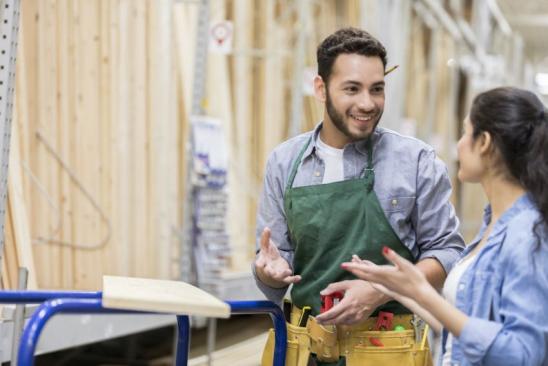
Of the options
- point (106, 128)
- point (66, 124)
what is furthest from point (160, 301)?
point (106, 128)

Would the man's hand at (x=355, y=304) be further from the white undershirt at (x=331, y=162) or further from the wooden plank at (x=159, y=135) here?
the wooden plank at (x=159, y=135)

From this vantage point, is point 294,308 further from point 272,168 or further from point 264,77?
point 264,77

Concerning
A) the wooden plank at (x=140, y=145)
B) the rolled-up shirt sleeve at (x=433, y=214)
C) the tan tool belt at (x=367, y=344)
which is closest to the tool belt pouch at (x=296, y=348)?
the tan tool belt at (x=367, y=344)

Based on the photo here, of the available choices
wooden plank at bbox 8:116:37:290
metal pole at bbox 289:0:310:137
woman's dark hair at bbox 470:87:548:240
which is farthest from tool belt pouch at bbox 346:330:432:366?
metal pole at bbox 289:0:310:137

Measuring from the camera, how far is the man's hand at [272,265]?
2.58 meters

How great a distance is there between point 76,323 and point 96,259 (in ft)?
2.67

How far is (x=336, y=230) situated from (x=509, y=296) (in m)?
0.73

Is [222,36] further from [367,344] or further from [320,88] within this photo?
[367,344]

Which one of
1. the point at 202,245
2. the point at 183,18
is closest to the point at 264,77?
the point at 183,18

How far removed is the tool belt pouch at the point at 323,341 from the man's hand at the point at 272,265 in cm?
18

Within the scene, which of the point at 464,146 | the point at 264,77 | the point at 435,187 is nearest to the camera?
the point at 464,146

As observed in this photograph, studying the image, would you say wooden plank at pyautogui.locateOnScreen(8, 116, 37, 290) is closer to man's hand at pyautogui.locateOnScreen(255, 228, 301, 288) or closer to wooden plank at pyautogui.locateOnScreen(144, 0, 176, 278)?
wooden plank at pyautogui.locateOnScreen(144, 0, 176, 278)

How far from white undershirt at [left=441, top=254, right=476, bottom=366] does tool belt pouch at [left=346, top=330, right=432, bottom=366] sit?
1.12 feet

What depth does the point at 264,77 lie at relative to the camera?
7035 millimetres
